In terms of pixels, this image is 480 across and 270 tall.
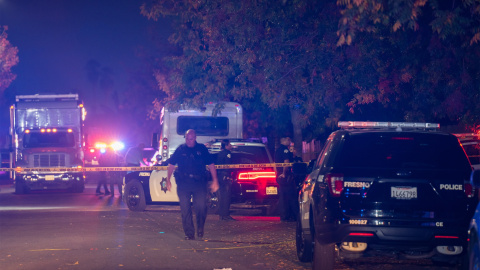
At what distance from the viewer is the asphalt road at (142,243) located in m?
9.60

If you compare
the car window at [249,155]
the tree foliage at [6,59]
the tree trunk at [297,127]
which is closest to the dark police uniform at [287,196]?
the car window at [249,155]

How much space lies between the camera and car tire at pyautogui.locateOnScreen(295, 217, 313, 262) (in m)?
9.45

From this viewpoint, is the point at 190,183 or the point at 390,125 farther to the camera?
the point at 190,183

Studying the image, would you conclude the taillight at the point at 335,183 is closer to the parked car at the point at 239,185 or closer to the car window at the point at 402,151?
the car window at the point at 402,151

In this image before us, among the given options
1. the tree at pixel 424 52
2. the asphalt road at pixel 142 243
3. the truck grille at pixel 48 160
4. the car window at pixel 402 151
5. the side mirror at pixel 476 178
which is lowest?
the asphalt road at pixel 142 243

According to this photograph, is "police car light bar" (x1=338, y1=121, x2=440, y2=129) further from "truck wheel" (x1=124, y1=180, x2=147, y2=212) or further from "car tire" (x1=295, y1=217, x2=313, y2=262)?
"truck wheel" (x1=124, y1=180, x2=147, y2=212)

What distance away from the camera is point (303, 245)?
31.5ft

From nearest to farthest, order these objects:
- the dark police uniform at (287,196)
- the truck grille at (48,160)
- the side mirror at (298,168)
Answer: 1. the side mirror at (298,168)
2. the dark police uniform at (287,196)
3. the truck grille at (48,160)

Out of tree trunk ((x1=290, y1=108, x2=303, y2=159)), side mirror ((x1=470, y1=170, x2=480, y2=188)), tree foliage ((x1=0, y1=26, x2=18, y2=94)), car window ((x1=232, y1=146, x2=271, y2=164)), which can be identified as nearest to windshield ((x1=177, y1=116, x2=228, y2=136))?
tree trunk ((x1=290, y1=108, x2=303, y2=159))

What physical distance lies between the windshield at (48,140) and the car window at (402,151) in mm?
20652

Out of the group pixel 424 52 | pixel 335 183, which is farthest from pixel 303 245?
pixel 424 52

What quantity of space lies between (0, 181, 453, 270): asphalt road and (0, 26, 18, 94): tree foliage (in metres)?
34.2

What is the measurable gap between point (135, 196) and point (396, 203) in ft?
34.9

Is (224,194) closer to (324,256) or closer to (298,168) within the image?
(298,168)
